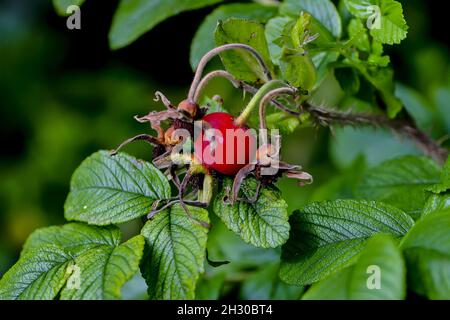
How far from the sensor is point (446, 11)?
4.45 metres

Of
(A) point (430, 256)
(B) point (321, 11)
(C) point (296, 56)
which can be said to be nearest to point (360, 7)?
(B) point (321, 11)

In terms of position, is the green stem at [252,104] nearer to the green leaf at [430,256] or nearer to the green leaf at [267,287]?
the green leaf at [430,256]

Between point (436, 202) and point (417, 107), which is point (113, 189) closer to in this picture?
point (436, 202)

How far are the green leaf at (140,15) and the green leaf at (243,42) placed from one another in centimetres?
63

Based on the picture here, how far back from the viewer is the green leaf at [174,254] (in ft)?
5.07

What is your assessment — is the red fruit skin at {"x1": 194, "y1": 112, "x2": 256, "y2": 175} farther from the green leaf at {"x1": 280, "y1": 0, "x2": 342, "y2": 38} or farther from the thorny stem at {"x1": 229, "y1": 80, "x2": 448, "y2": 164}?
the green leaf at {"x1": 280, "y1": 0, "x2": 342, "y2": 38}

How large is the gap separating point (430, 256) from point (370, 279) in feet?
0.53

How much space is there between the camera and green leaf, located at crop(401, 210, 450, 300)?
1.39 m

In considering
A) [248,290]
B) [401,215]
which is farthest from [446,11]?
[401,215]

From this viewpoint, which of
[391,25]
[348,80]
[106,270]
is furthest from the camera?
[348,80]

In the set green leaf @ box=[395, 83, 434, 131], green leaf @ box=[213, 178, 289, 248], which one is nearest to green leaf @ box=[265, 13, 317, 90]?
green leaf @ box=[213, 178, 289, 248]

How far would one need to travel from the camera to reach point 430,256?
142cm

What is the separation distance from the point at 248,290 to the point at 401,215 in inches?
34.4

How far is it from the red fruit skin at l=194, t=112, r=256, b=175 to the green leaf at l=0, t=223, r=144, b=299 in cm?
25
